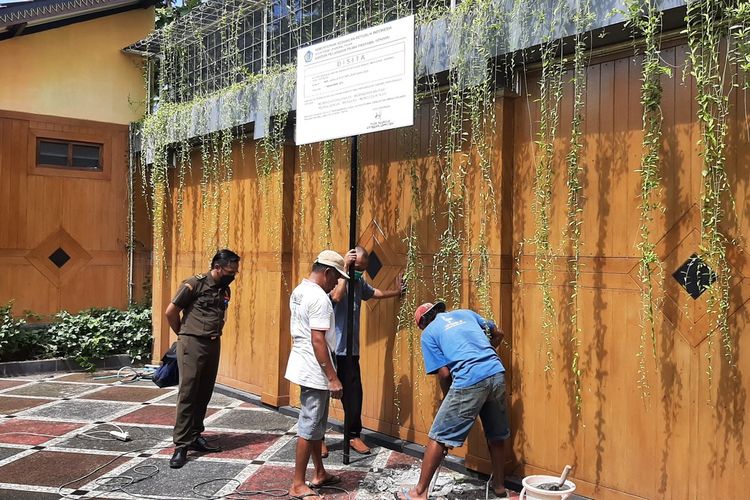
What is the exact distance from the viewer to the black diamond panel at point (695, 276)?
12.7 ft

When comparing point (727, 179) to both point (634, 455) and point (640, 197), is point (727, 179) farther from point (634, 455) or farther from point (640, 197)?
point (634, 455)

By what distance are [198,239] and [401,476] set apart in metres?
4.91

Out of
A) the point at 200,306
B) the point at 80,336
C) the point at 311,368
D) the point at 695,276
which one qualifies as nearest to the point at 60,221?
the point at 80,336

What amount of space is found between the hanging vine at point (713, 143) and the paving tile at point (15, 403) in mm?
6717

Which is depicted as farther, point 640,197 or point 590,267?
point 590,267

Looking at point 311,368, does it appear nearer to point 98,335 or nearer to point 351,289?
point 351,289

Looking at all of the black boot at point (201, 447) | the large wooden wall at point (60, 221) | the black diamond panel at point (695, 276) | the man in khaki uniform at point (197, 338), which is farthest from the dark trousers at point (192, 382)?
the large wooden wall at point (60, 221)

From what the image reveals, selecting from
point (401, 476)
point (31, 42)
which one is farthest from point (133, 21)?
point (401, 476)

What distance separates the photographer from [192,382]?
5.38 meters

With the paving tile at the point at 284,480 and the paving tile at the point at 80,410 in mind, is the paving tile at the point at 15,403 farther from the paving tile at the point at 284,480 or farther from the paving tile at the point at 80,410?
the paving tile at the point at 284,480

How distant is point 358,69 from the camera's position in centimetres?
498

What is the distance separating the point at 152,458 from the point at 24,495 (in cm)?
106

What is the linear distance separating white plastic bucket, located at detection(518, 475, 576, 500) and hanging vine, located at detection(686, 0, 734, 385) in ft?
3.62

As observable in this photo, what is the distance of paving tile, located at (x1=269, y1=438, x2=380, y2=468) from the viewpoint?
5.38 metres
